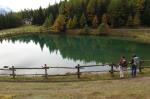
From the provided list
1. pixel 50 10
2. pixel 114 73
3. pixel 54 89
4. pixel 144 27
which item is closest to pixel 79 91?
pixel 54 89

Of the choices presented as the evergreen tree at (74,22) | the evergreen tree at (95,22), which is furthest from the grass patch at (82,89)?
the evergreen tree at (74,22)

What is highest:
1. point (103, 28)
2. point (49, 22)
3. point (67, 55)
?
point (49, 22)

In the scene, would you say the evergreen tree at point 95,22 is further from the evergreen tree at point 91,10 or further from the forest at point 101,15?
the evergreen tree at point 91,10

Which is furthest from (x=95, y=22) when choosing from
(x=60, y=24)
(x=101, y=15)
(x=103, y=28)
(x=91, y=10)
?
(x=60, y=24)

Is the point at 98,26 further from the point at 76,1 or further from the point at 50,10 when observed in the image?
the point at 50,10

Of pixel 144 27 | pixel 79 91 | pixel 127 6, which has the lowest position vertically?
pixel 79 91

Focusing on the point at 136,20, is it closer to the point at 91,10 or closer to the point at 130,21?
the point at 130,21

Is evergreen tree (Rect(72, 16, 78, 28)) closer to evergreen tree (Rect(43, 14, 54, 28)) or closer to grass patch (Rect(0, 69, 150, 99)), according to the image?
evergreen tree (Rect(43, 14, 54, 28))

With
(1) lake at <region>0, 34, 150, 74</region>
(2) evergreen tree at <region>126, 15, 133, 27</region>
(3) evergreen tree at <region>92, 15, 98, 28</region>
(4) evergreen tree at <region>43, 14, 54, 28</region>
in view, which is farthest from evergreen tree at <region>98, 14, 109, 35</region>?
(1) lake at <region>0, 34, 150, 74</region>

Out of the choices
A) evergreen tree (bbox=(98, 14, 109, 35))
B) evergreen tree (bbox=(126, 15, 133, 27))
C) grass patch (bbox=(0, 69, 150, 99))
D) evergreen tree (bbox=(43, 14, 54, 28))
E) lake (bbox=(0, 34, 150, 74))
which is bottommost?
grass patch (bbox=(0, 69, 150, 99))

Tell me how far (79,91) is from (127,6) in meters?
116

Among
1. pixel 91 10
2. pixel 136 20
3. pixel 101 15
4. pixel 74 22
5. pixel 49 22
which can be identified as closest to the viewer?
pixel 136 20

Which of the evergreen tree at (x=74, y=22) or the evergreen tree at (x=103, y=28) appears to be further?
the evergreen tree at (x=74, y=22)

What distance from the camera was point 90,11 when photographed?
5832 inches
